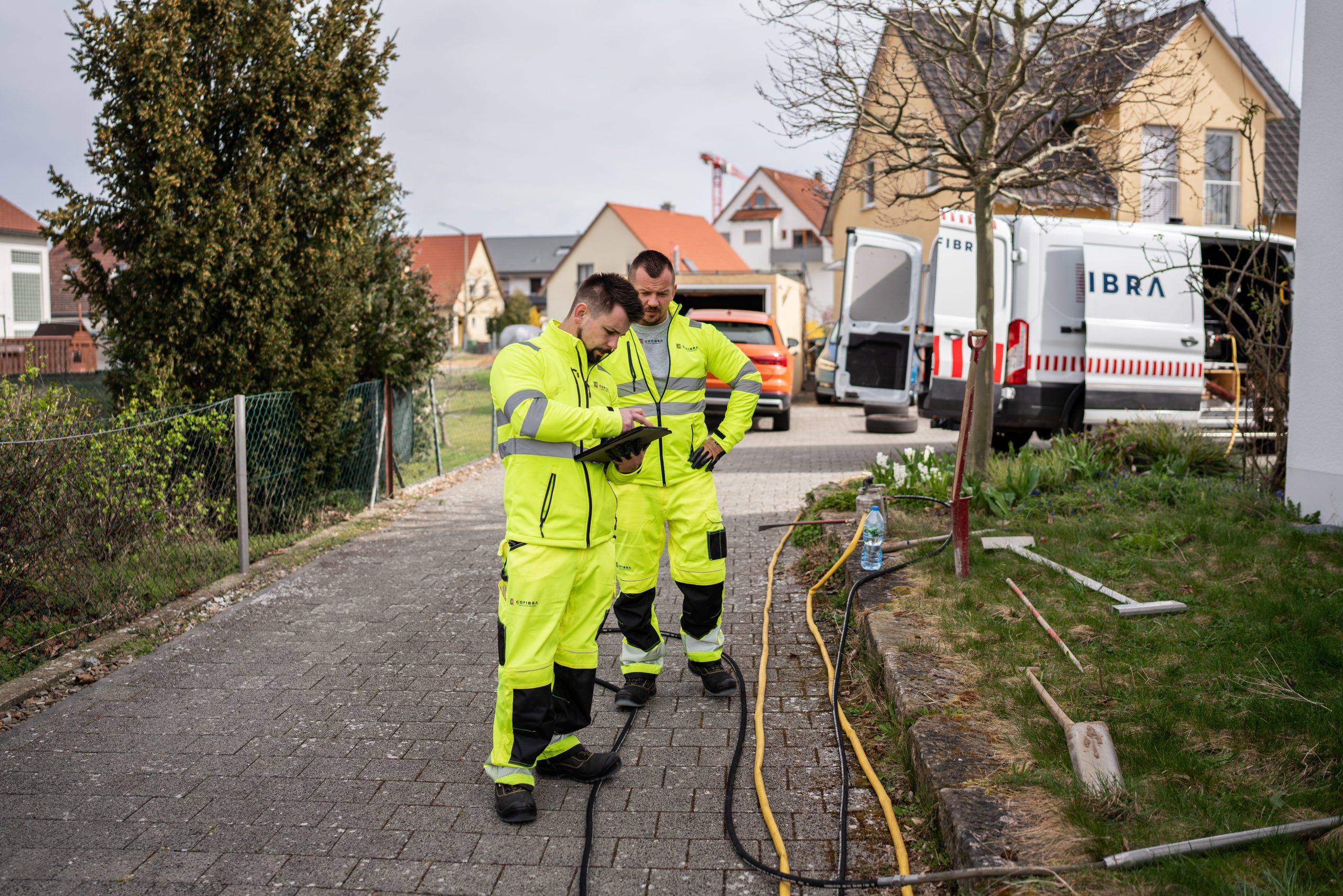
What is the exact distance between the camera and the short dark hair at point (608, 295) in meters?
3.96

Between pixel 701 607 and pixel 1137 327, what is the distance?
315 inches

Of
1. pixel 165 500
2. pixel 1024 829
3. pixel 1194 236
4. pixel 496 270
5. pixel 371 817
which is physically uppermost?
pixel 496 270

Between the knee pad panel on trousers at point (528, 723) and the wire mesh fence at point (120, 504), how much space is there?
128 inches

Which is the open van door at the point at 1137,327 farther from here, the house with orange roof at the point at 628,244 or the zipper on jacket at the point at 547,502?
the house with orange roof at the point at 628,244

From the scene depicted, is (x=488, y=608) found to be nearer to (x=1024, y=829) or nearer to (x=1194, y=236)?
(x=1024, y=829)

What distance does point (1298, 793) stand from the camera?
3.20 meters

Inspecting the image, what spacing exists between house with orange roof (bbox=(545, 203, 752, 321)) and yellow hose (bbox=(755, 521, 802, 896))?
45.3 meters

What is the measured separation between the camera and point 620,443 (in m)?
3.84

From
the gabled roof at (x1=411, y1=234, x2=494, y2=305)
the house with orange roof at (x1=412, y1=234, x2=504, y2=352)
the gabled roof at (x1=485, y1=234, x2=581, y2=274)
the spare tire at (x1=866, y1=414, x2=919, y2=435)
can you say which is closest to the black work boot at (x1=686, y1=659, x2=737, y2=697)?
the spare tire at (x1=866, y1=414, x2=919, y2=435)

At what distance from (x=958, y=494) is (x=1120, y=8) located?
458 centimetres

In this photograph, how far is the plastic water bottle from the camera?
6.46 m

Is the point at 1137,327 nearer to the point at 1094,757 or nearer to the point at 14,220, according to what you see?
the point at 1094,757

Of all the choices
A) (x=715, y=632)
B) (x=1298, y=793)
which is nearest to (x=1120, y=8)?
(x=715, y=632)

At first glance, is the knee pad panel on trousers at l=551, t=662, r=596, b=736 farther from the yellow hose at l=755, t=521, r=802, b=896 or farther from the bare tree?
the bare tree
